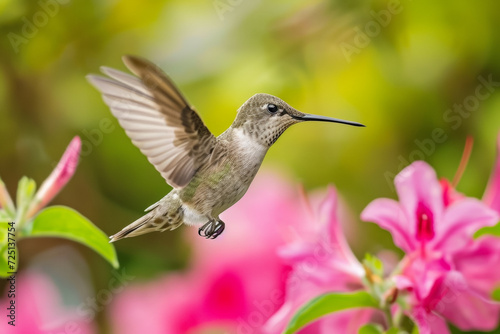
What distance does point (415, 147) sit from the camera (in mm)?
924

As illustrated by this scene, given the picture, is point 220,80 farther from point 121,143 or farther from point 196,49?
point 121,143

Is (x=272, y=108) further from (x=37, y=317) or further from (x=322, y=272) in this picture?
(x=37, y=317)

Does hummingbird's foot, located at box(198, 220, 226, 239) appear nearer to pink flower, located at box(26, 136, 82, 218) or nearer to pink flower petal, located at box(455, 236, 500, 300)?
pink flower, located at box(26, 136, 82, 218)

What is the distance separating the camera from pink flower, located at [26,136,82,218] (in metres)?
0.34

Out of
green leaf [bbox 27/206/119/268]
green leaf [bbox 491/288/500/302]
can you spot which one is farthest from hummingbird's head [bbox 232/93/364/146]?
green leaf [bbox 491/288/500/302]

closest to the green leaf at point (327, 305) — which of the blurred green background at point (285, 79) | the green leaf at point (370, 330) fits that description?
Answer: the green leaf at point (370, 330)

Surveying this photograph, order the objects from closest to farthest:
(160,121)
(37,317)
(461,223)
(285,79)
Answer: (160,121) < (461,223) < (37,317) < (285,79)

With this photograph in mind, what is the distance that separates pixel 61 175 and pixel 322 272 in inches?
8.9

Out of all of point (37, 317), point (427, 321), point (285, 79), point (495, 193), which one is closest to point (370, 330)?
point (427, 321)

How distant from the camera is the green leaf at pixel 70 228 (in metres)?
0.39

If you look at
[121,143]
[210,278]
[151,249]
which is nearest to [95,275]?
[151,249]

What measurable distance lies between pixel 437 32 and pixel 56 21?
530 mm

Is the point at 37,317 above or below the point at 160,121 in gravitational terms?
below

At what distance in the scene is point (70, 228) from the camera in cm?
40
